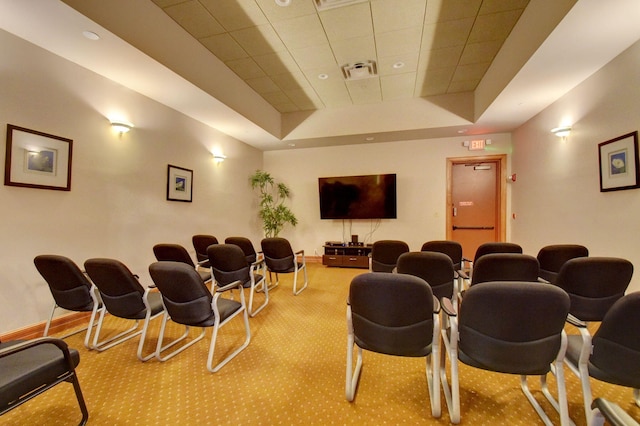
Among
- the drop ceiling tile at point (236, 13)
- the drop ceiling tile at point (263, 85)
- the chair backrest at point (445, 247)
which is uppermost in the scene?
Result: the drop ceiling tile at point (263, 85)

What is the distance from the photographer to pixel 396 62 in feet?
13.0

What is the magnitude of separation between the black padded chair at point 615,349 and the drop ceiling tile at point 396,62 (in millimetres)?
3610

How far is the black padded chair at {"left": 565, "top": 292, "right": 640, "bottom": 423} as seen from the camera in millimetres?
1252

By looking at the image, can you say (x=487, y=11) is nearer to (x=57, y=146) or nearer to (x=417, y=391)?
(x=417, y=391)

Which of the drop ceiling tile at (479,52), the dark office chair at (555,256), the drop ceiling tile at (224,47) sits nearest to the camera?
the dark office chair at (555,256)

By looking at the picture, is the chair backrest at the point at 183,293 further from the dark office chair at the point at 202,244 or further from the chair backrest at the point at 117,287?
the dark office chair at the point at 202,244

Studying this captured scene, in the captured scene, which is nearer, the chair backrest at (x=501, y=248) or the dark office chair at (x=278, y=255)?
the chair backrest at (x=501, y=248)

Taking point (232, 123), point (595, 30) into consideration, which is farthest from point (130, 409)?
point (595, 30)

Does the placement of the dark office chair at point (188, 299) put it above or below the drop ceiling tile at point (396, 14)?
below

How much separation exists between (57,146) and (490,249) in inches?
185

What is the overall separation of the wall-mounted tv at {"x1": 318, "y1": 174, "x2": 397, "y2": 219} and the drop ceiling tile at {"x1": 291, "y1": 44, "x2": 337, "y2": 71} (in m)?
2.60

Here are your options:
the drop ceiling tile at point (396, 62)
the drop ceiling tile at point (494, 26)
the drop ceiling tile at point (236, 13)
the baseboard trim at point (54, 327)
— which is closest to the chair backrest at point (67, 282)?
the baseboard trim at point (54, 327)

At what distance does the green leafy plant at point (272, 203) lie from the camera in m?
6.25

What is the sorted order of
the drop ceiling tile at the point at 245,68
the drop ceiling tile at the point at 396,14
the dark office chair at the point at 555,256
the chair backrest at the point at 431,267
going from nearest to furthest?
the chair backrest at the point at 431,267, the dark office chair at the point at 555,256, the drop ceiling tile at the point at 396,14, the drop ceiling tile at the point at 245,68
